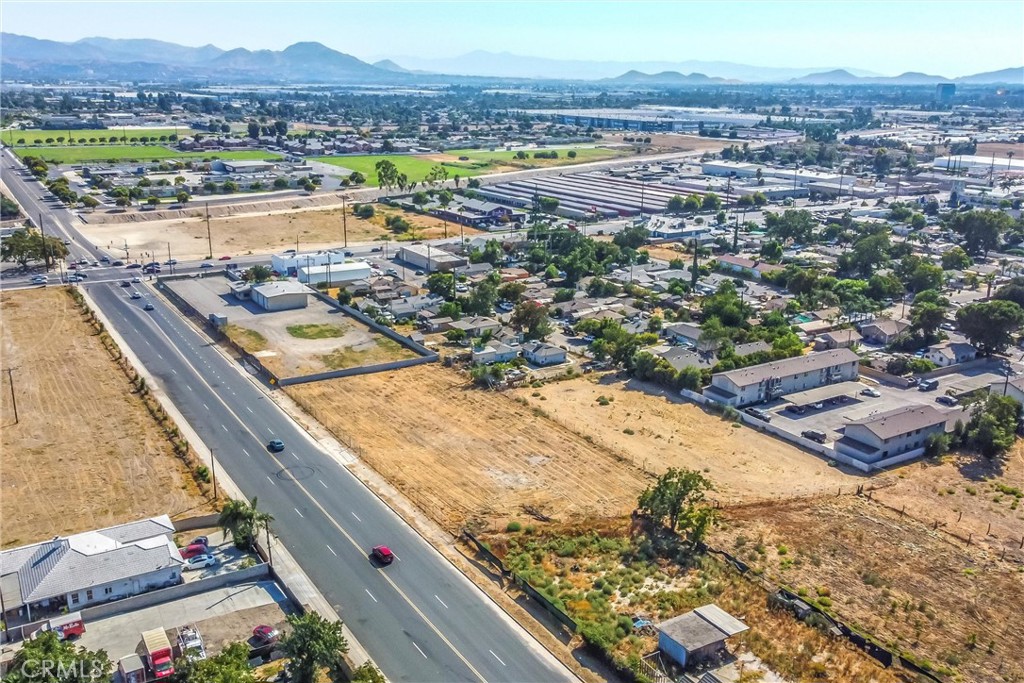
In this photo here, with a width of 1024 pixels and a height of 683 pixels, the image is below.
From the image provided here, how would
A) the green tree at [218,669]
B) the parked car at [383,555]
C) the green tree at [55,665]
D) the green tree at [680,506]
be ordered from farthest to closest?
the green tree at [680,506]
the parked car at [383,555]
the green tree at [218,669]
the green tree at [55,665]

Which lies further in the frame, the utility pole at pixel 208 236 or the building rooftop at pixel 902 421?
the utility pole at pixel 208 236

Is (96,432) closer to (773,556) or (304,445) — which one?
A: (304,445)

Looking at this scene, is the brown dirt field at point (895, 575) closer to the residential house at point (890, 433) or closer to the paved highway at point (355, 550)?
the residential house at point (890, 433)

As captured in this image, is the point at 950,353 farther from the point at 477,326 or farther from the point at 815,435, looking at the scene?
the point at 477,326

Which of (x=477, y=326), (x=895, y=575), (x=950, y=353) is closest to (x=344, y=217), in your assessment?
(x=477, y=326)

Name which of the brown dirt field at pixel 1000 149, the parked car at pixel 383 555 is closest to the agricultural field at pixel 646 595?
the parked car at pixel 383 555
